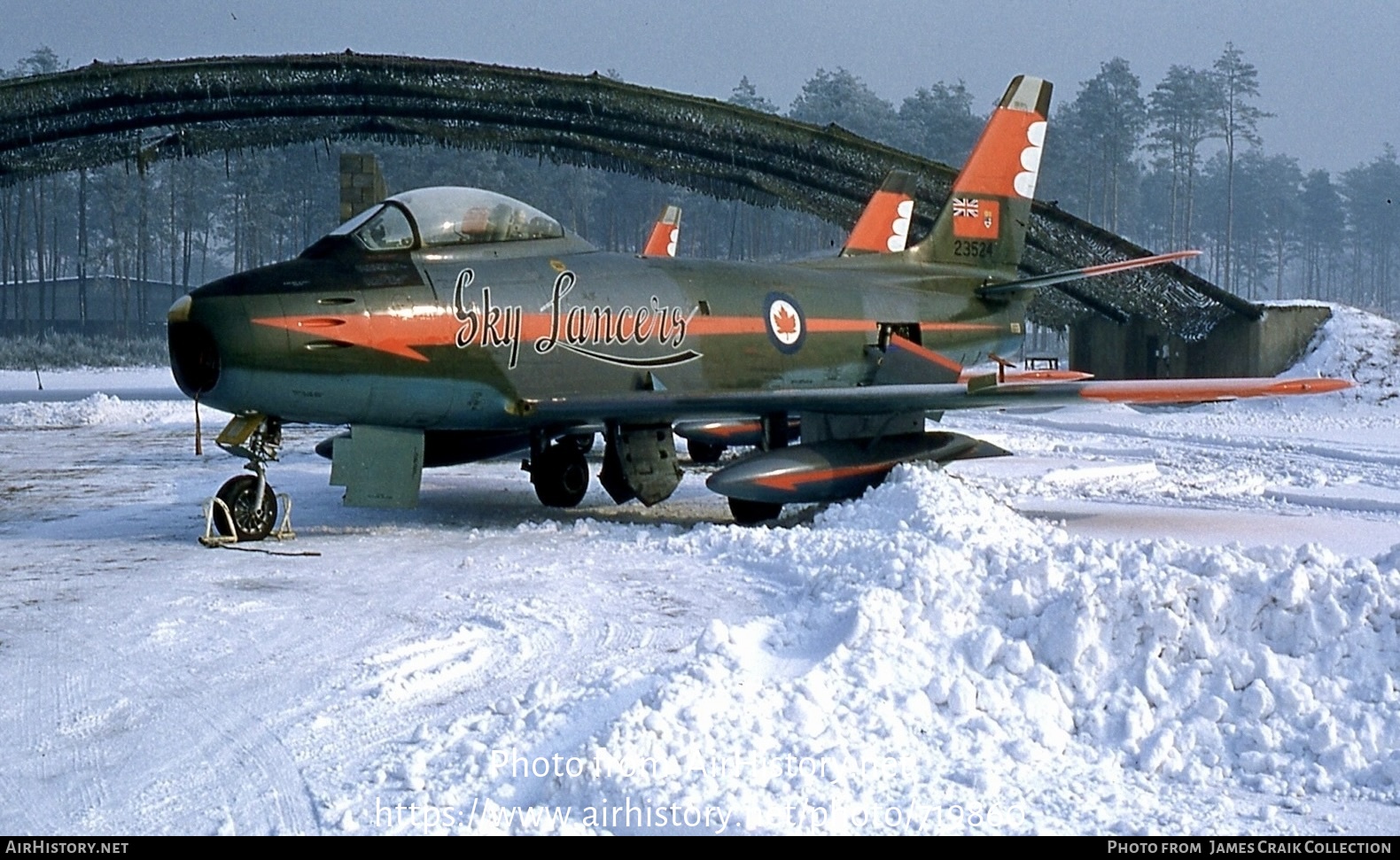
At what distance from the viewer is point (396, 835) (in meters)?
4.00

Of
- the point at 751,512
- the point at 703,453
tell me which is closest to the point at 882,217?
the point at 703,453

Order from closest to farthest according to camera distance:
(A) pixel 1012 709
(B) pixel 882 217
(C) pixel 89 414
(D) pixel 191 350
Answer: (A) pixel 1012 709 < (D) pixel 191 350 < (B) pixel 882 217 < (C) pixel 89 414

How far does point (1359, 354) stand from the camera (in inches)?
1073

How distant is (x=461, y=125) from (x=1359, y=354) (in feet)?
61.7

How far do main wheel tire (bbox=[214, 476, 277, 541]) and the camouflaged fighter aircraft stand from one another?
0.01 metres

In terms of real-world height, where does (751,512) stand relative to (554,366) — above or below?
below

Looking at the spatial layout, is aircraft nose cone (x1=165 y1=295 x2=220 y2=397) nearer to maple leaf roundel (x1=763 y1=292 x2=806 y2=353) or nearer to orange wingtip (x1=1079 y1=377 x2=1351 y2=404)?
maple leaf roundel (x1=763 y1=292 x2=806 y2=353)

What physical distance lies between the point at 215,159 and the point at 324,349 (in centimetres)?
8789

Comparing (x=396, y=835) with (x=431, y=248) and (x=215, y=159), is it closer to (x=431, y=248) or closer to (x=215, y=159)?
(x=431, y=248)

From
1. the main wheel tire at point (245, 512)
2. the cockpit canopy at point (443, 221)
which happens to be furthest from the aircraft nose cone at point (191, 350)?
the cockpit canopy at point (443, 221)

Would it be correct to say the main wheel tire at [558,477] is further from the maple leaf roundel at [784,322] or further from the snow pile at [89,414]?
the snow pile at [89,414]

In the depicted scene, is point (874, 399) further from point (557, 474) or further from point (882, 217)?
point (882, 217)

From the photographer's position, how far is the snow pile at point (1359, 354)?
25.7 metres
